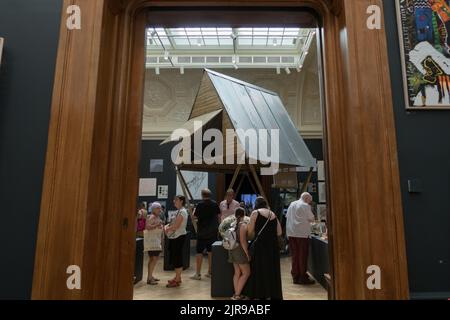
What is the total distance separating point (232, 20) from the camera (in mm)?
2535

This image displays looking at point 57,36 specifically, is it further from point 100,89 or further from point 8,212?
point 8,212

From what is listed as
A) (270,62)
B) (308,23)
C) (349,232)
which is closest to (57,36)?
(308,23)

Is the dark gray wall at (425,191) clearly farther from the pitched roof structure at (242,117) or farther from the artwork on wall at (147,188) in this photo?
the artwork on wall at (147,188)

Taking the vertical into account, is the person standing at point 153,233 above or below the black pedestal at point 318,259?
above

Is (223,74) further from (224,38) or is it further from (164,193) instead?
(164,193)

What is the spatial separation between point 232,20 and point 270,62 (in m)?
8.85

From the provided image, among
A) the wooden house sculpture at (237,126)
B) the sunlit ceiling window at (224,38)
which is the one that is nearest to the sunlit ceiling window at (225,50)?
the sunlit ceiling window at (224,38)

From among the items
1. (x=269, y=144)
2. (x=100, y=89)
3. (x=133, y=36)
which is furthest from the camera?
(x=269, y=144)

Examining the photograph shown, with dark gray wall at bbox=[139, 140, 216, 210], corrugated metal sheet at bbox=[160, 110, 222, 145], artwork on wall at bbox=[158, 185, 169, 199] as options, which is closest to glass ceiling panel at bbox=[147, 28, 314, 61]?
dark gray wall at bbox=[139, 140, 216, 210]

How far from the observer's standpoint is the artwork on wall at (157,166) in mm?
10812

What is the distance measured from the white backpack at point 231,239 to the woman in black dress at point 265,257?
21cm

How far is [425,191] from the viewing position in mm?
1887
